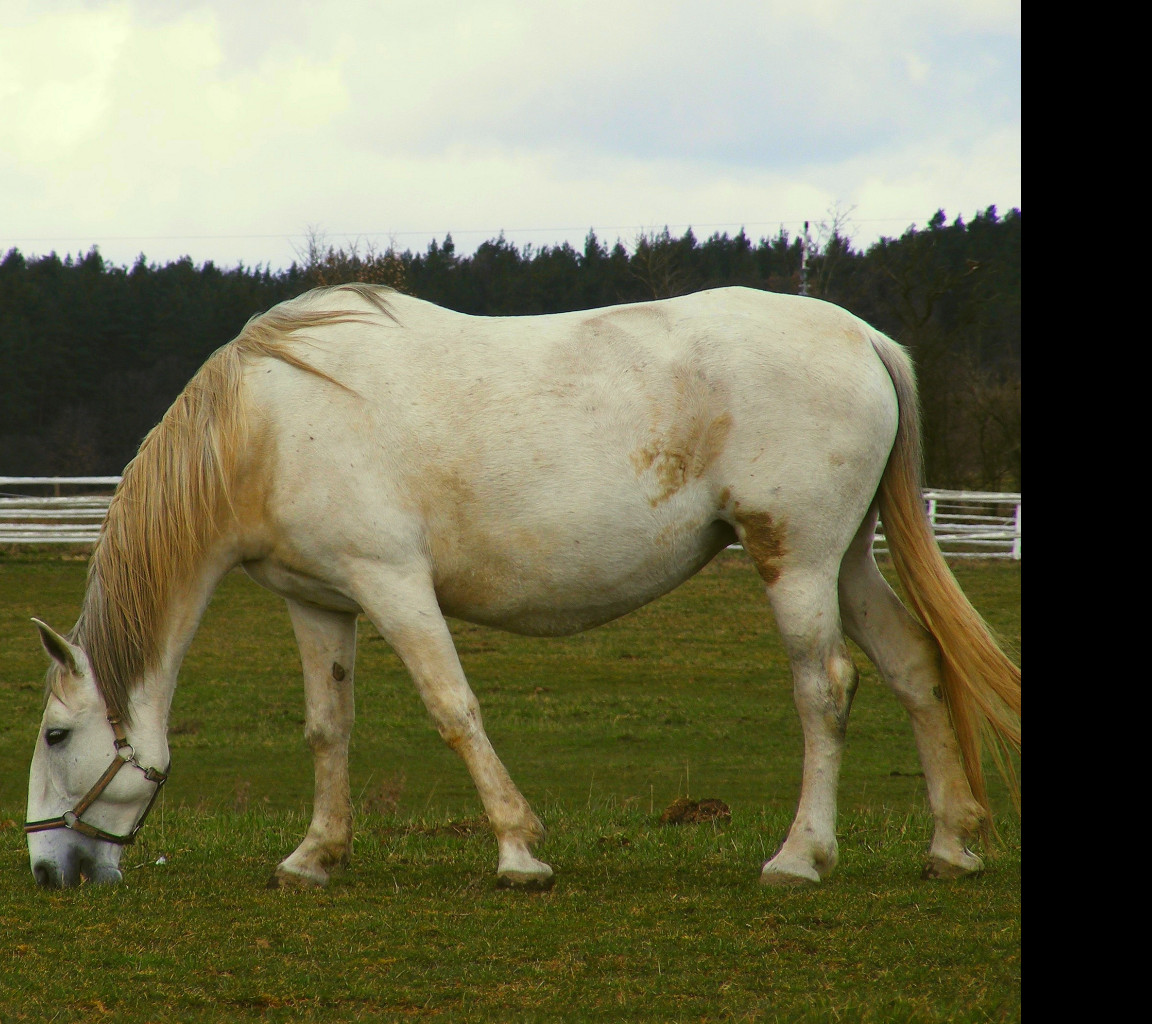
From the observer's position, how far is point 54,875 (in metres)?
4.65

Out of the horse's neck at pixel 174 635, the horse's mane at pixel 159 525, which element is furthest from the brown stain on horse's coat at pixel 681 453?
the horse's neck at pixel 174 635

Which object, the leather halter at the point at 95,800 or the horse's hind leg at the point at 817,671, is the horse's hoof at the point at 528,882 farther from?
A: the leather halter at the point at 95,800

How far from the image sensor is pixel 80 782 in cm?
467

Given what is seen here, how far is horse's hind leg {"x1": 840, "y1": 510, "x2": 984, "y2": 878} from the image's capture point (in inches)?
192

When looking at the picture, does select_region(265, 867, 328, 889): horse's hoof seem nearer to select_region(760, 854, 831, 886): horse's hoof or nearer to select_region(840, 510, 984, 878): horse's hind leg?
select_region(760, 854, 831, 886): horse's hoof

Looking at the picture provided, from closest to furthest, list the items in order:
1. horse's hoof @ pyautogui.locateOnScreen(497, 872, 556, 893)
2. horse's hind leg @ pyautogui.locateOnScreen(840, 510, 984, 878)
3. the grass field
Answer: the grass field < horse's hoof @ pyautogui.locateOnScreen(497, 872, 556, 893) < horse's hind leg @ pyautogui.locateOnScreen(840, 510, 984, 878)

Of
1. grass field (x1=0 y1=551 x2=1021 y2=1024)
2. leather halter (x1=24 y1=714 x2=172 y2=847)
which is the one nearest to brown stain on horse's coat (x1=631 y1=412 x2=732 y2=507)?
grass field (x1=0 y1=551 x2=1021 y2=1024)

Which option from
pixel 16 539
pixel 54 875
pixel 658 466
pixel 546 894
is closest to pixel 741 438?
pixel 658 466

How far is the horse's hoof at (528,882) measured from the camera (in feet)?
14.9

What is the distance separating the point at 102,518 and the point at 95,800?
15.4m

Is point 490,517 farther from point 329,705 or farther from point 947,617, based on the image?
point 947,617

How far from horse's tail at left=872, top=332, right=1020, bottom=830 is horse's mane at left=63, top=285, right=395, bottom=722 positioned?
243 centimetres

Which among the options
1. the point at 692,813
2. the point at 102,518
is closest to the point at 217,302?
the point at 102,518
